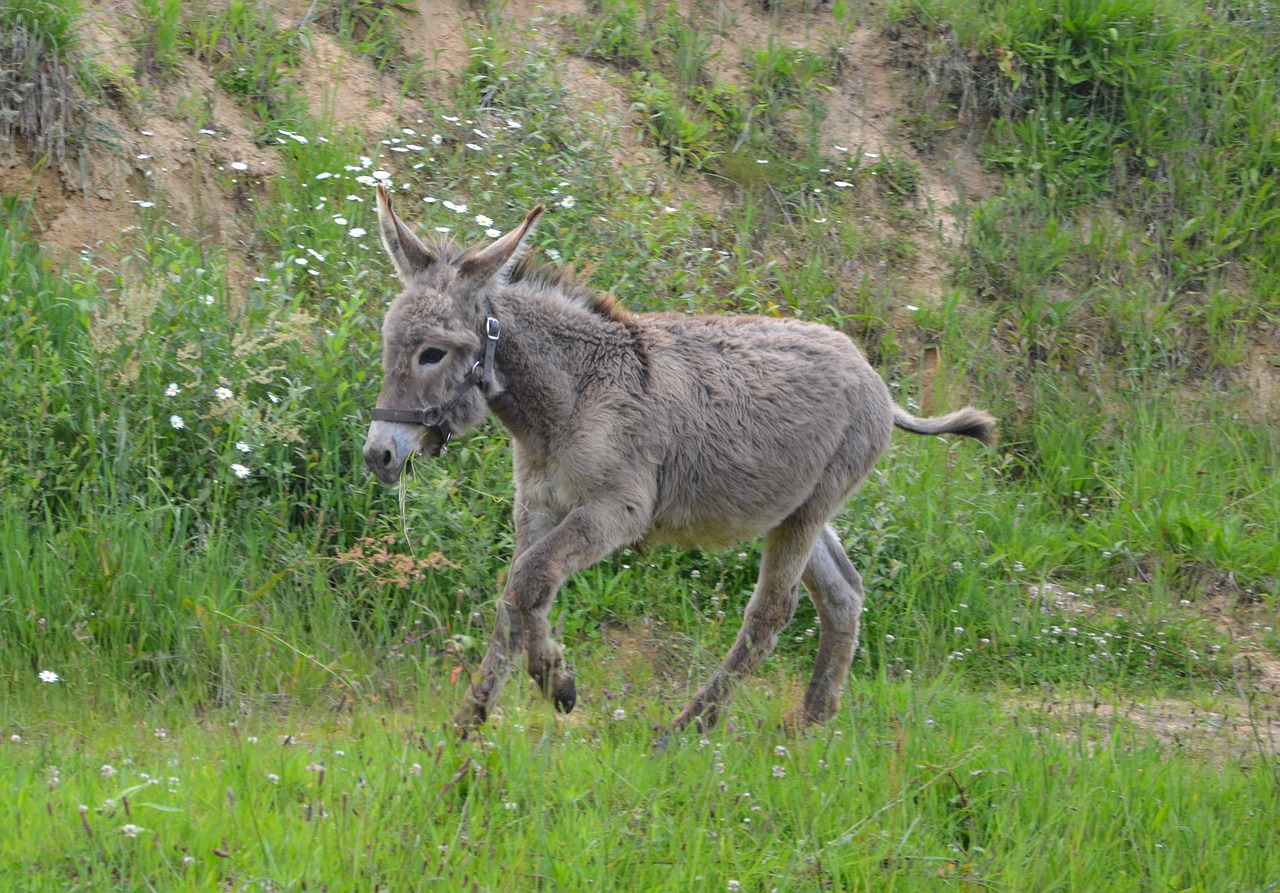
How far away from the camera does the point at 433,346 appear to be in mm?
4703

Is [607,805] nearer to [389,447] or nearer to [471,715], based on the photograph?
[471,715]

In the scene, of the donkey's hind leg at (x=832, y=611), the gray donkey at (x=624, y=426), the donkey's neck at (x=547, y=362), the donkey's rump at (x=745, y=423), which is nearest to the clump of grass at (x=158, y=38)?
the gray donkey at (x=624, y=426)

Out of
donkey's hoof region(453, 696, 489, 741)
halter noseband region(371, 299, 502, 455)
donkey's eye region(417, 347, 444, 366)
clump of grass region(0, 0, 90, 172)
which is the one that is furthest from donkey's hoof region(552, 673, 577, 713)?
clump of grass region(0, 0, 90, 172)

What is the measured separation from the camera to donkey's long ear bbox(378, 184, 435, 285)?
4.91 m

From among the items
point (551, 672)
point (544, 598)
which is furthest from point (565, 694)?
point (544, 598)

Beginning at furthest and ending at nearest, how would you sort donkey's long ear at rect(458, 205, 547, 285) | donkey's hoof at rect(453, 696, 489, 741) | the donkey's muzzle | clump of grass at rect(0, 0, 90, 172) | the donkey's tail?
clump of grass at rect(0, 0, 90, 172) → the donkey's tail → donkey's long ear at rect(458, 205, 547, 285) → the donkey's muzzle → donkey's hoof at rect(453, 696, 489, 741)

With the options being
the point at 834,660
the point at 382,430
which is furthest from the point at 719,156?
the point at 382,430

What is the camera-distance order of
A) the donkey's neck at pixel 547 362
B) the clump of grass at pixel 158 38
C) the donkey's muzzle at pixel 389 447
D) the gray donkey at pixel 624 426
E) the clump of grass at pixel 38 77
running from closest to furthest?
the donkey's muzzle at pixel 389 447, the gray donkey at pixel 624 426, the donkey's neck at pixel 547 362, the clump of grass at pixel 38 77, the clump of grass at pixel 158 38

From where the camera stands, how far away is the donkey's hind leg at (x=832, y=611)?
5.65 meters

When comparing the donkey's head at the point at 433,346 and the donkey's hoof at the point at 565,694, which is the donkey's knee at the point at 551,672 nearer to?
the donkey's hoof at the point at 565,694

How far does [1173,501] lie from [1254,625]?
36.2 inches

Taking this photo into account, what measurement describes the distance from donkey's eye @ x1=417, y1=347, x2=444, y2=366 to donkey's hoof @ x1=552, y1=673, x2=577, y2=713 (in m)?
1.28

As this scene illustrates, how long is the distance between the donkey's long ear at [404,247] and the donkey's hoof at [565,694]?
1.67 m

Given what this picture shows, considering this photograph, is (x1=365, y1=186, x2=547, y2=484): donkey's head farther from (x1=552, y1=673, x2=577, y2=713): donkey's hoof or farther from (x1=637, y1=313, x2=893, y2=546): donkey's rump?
(x1=552, y1=673, x2=577, y2=713): donkey's hoof
